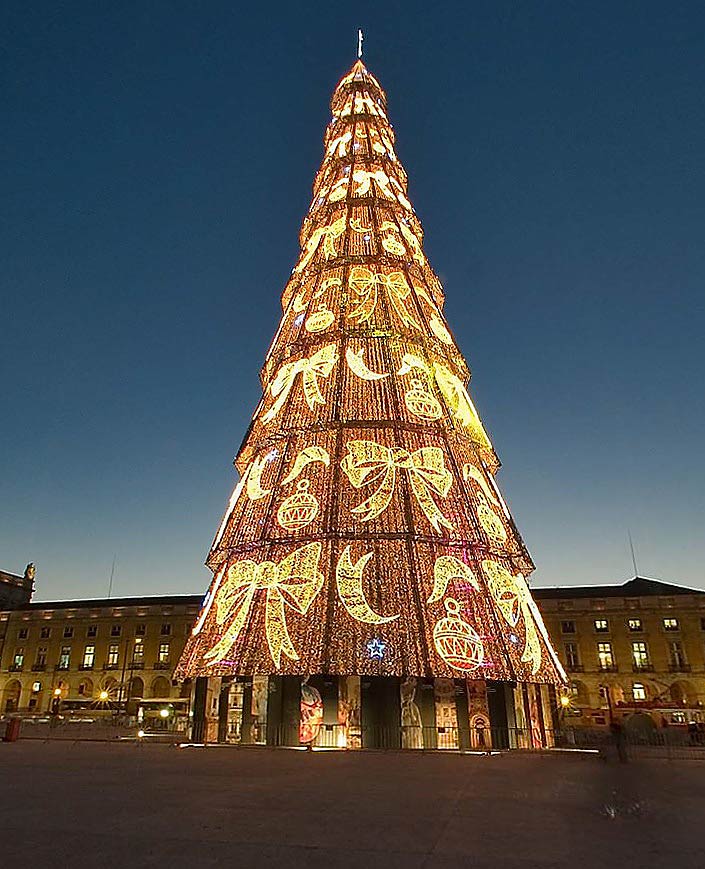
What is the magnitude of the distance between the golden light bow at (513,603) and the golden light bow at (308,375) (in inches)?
302

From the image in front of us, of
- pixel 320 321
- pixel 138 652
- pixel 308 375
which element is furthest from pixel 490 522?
pixel 138 652

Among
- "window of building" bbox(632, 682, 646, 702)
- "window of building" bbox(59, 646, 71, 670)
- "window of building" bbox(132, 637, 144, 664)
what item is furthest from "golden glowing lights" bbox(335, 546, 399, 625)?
"window of building" bbox(59, 646, 71, 670)

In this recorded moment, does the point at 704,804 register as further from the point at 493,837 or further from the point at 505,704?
the point at 505,704

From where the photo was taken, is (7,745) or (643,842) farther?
(7,745)

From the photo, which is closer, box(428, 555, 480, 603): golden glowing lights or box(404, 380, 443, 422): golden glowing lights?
box(428, 555, 480, 603): golden glowing lights

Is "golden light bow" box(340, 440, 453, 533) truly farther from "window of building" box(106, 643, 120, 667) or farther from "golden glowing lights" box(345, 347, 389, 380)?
"window of building" box(106, 643, 120, 667)

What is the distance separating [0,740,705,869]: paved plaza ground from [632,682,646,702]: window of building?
155 ft

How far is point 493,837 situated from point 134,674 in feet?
220

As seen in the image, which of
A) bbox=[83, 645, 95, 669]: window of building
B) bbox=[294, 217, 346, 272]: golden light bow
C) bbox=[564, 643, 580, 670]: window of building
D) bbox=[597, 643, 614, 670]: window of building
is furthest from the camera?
bbox=[83, 645, 95, 669]: window of building

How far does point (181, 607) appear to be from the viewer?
65688 millimetres

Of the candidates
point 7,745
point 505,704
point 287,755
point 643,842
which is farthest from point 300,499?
point 643,842

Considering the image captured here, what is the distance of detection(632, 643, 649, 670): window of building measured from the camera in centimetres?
5391

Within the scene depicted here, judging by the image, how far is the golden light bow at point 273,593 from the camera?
1683 cm

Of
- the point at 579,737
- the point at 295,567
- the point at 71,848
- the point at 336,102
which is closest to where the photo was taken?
the point at 71,848
